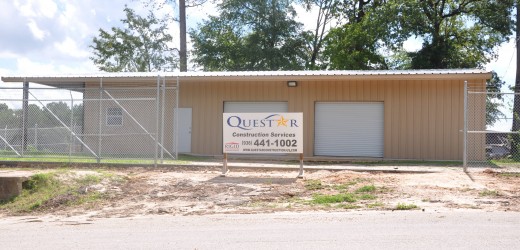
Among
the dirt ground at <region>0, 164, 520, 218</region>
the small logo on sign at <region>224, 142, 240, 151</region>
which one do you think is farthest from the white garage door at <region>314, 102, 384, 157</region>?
the small logo on sign at <region>224, 142, 240, 151</region>

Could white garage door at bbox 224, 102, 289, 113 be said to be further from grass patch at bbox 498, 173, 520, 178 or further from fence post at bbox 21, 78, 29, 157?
grass patch at bbox 498, 173, 520, 178

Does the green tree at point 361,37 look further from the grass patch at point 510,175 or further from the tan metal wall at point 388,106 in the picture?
the grass patch at point 510,175

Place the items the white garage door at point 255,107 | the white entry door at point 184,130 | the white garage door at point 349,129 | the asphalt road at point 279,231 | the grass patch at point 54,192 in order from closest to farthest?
the asphalt road at point 279,231 → the grass patch at point 54,192 → the white garage door at point 349,129 → the white garage door at point 255,107 → the white entry door at point 184,130

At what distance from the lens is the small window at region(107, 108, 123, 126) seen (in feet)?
68.3

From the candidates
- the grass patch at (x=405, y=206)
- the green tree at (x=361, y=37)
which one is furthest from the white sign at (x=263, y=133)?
the green tree at (x=361, y=37)

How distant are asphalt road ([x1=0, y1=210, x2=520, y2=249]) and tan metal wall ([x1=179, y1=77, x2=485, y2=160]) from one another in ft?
30.5

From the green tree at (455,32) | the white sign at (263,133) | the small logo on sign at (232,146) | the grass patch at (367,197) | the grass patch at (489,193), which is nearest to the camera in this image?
the grass patch at (367,197)

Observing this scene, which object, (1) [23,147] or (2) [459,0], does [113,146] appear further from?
(2) [459,0]

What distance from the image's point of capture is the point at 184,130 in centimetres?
2034

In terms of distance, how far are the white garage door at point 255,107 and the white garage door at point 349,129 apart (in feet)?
4.17

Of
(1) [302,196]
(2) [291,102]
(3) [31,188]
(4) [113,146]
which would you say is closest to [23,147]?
(4) [113,146]

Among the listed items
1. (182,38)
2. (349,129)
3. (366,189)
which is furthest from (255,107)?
(182,38)

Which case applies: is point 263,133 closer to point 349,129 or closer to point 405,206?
point 405,206

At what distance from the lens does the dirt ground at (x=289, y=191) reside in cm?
1020
